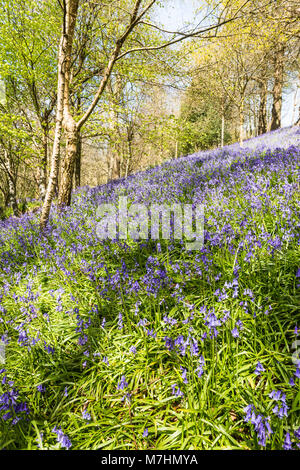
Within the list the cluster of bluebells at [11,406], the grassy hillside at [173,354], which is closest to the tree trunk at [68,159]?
the grassy hillside at [173,354]

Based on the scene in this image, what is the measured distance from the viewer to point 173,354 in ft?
6.23

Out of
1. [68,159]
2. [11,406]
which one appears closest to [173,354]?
[11,406]

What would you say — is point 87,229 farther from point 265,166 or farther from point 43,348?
point 265,166

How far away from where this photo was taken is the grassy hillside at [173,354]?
1596 mm

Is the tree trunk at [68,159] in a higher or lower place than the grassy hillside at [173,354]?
higher

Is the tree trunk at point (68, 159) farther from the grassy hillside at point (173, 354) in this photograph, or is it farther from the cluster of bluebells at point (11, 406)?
the cluster of bluebells at point (11, 406)

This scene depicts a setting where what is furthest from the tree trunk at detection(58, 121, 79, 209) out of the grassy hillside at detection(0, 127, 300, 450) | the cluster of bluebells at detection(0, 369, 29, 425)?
the cluster of bluebells at detection(0, 369, 29, 425)

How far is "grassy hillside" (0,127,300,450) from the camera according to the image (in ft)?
5.24

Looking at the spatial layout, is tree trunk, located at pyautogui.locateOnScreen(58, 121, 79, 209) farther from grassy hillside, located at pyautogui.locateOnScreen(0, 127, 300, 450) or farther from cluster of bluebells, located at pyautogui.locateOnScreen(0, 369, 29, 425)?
cluster of bluebells, located at pyautogui.locateOnScreen(0, 369, 29, 425)

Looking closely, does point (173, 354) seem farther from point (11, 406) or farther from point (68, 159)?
point (68, 159)

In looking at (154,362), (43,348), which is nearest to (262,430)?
(154,362)

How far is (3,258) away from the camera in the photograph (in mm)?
4730

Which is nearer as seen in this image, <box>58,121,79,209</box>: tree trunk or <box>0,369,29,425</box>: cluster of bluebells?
<box>0,369,29,425</box>: cluster of bluebells

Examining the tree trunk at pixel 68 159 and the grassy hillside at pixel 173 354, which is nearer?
the grassy hillside at pixel 173 354
